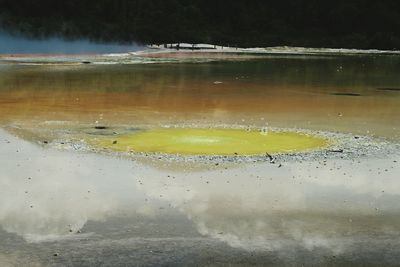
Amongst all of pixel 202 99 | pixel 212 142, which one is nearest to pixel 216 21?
pixel 202 99

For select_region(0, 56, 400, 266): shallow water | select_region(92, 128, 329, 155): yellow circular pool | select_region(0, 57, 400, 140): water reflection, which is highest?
select_region(0, 56, 400, 266): shallow water

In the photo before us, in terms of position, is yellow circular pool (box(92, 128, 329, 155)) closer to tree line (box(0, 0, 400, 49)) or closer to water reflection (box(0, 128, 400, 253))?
water reflection (box(0, 128, 400, 253))

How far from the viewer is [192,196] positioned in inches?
481

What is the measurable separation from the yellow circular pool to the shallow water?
69cm

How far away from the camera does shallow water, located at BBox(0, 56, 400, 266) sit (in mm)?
9344

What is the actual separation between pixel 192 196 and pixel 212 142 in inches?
222

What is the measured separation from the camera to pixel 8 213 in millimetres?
11016

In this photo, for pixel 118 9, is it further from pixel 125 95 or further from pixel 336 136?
pixel 336 136

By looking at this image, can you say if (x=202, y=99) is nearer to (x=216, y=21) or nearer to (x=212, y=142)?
(x=212, y=142)

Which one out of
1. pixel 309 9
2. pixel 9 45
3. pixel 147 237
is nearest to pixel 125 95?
pixel 147 237

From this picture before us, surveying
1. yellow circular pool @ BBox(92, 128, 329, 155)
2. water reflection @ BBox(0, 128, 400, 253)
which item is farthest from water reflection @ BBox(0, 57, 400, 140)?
water reflection @ BBox(0, 128, 400, 253)

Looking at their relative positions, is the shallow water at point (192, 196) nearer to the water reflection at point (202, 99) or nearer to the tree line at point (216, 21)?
the water reflection at point (202, 99)

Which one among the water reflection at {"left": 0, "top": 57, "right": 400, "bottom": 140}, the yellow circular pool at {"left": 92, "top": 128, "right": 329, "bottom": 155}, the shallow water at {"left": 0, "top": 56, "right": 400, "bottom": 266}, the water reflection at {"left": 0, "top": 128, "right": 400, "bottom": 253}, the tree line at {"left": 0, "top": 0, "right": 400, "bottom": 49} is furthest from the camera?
the tree line at {"left": 0, "top": 0, "right": 400, "bottom": 49}

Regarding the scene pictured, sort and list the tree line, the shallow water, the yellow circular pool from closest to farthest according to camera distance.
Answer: the shallow water → the yellow circular pool → the tree line
